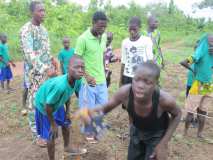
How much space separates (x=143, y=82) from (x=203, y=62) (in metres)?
2.17

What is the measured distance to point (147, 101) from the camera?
2727mm

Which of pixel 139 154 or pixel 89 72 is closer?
pixel 139 154

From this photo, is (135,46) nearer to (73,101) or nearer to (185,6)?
(73,101)

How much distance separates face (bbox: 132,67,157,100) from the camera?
2551 millimetres

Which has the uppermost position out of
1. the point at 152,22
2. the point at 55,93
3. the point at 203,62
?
the point at 152,22

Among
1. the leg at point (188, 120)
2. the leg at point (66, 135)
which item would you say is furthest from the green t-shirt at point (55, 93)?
the leg at point (188, 120)

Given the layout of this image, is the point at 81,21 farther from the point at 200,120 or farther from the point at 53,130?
the point at 53,130

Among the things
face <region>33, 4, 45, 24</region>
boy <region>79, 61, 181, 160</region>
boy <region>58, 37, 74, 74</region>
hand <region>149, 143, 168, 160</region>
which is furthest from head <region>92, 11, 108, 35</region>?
boy <region>58, 37, 74, 74</region>

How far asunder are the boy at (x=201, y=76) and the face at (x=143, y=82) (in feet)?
6.52

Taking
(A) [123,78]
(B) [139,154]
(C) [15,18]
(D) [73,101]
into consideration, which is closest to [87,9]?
(C) [15,18]

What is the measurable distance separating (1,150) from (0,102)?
218cm

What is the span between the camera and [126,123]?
532cm

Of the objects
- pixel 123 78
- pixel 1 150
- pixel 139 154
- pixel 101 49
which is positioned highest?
pixel 101 49

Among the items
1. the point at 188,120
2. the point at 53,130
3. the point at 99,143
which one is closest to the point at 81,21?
the point at 188,120
